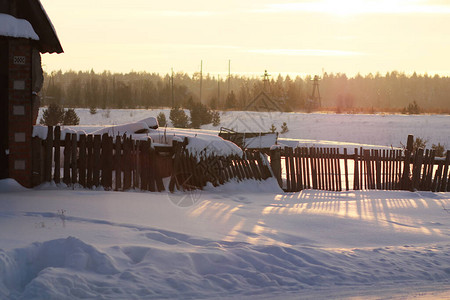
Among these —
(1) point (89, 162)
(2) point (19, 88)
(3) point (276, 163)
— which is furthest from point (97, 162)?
(3) point (276, 163)

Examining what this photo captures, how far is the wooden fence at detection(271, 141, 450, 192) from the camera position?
15164 millimetres

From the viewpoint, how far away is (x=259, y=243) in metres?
7.97

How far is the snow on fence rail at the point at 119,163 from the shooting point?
39.7ft

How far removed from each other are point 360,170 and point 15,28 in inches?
364

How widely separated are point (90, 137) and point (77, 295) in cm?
697

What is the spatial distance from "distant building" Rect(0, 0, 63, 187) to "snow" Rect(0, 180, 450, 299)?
0.45 m

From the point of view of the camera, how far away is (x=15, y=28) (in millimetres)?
11141

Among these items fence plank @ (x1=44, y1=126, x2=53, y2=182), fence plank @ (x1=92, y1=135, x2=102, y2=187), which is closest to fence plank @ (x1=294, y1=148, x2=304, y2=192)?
fence plank @ (x1=92, y1=135, x2=102, y2=187)

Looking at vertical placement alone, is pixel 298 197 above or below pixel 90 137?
below

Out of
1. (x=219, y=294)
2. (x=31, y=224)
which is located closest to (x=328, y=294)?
(x=219, y=294)

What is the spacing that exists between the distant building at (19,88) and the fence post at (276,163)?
586 centimetres

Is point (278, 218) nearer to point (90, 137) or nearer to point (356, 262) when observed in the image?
point (356, 262)

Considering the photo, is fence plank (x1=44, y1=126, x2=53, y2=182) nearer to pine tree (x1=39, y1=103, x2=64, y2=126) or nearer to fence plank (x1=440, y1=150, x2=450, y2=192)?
fence plank (x1=440, y1=150, x2=450, y2=192)

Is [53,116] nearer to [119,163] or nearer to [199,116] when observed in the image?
[199,116]
